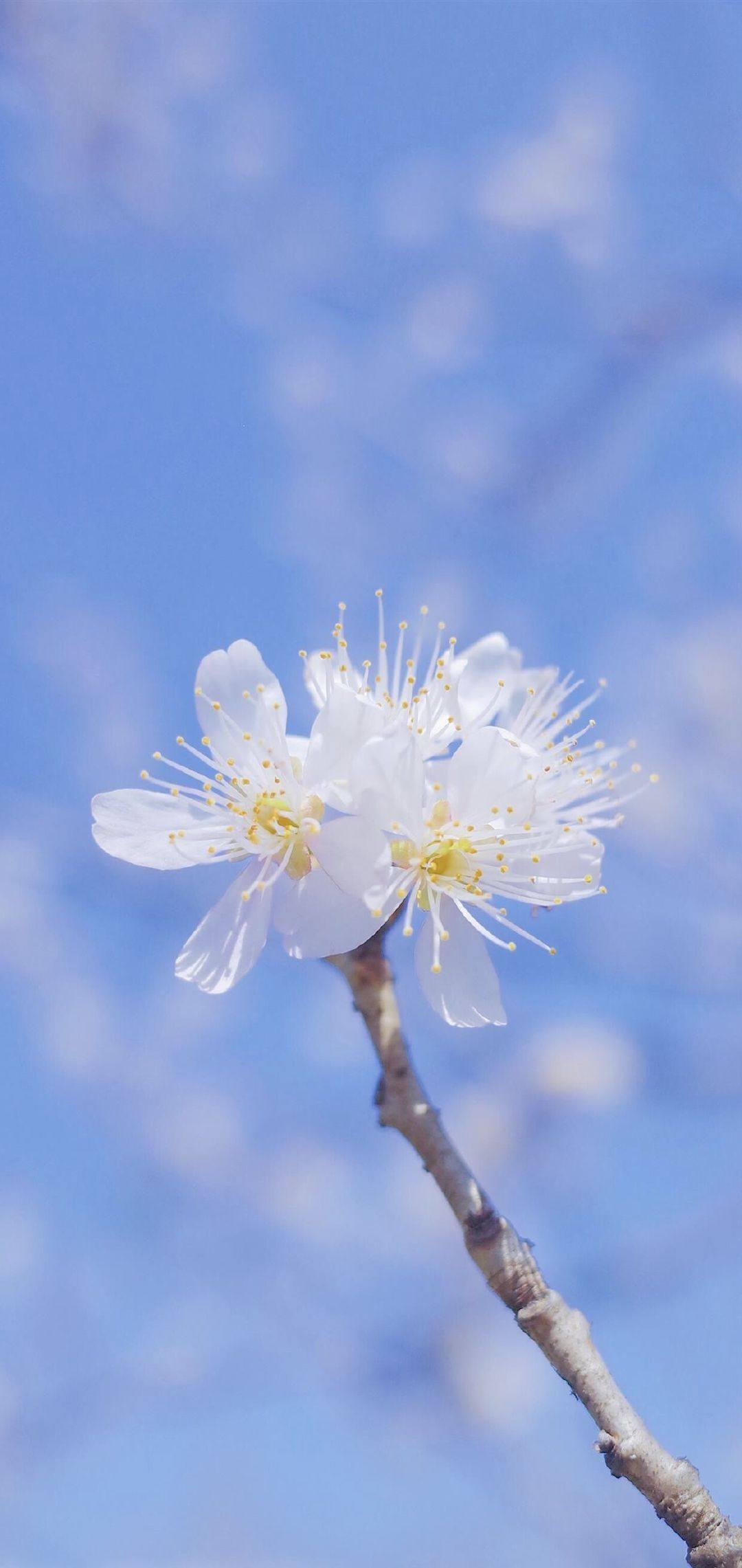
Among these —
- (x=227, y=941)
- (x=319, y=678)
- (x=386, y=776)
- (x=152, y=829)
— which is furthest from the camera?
(x=319, y=678)

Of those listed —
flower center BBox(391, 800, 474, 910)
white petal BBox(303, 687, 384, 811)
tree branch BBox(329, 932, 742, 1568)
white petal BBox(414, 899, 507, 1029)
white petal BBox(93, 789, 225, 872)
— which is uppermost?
white petal BBox(93, 789, 225, 872)

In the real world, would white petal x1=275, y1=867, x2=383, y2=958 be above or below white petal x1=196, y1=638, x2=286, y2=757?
below

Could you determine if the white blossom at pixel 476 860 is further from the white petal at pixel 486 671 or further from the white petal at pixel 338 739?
the white petal at pixel 486 671

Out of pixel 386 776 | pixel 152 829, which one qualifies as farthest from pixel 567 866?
pixel 152 829

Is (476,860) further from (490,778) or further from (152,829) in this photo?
(152,829)

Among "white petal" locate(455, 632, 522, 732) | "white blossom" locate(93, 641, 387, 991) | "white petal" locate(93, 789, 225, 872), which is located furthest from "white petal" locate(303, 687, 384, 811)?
"white petal" locate(455, 632, 522, 732)

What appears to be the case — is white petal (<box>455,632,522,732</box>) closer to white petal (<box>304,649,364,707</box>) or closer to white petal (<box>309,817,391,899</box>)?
white petal (<box>304,649,364,707</box>)

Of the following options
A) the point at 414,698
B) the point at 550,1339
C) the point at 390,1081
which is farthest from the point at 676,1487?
the point at 414,698
